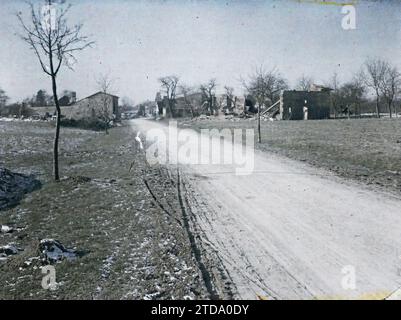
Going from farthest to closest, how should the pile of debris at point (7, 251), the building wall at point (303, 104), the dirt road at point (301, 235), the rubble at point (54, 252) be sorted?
1. the building wall at point (303, 104)
2. the pile of debris at point (7, 251)
3. the rubble at point (54, 252)
4. the dirt road at point (301, 235)

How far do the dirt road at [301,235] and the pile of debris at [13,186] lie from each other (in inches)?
190

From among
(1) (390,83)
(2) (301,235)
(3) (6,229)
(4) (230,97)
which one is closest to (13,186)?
(3) (6,229)

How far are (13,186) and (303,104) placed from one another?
5563 centimetres

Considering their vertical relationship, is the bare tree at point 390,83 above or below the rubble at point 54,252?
above

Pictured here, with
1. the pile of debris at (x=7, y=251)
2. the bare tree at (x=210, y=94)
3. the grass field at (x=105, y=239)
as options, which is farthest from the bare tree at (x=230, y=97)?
the pile of debris at (x=7, y=251)

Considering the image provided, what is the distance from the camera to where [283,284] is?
14.3ft

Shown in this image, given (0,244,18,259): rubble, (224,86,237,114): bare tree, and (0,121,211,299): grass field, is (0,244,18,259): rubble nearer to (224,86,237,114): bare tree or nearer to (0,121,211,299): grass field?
(0,121,211,299): grass field

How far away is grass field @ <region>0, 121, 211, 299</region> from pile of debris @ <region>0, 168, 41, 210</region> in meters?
0.30

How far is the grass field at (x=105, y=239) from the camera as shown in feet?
14.5

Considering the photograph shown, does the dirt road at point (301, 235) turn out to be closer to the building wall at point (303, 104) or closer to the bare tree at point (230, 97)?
the building wall at point (303, 104)

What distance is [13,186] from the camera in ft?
32.8
